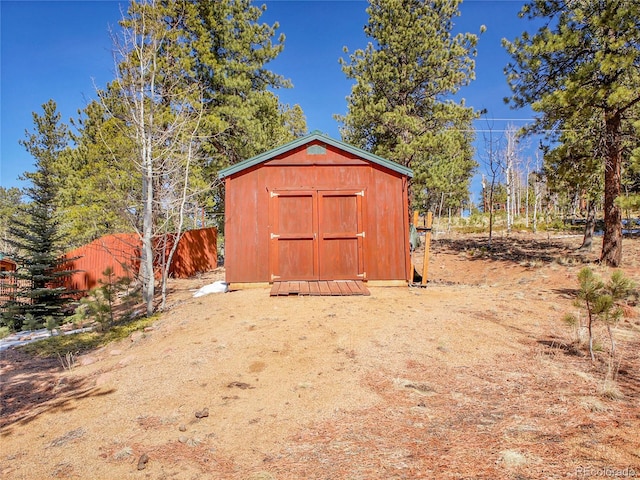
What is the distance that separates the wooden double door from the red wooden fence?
6.12m

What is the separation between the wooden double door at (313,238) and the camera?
369 inches

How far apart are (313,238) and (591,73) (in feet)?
29.9

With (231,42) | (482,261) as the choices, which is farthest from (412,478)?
(231,42)

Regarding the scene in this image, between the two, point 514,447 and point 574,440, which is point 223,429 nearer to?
point 514,447

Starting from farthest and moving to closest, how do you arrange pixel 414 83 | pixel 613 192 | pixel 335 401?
pixel 414 83
pixel 613 192
pixel 335 401

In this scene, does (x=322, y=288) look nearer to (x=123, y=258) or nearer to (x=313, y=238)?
(x=313, y=238)

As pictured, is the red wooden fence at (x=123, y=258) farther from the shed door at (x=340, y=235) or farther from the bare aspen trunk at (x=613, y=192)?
the bare aspen trunk at (x=613, y=192)

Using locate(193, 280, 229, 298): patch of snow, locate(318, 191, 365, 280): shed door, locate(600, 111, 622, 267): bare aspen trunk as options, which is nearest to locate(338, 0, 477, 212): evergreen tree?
locate(600, 111, 622, 267): bare aspen trunk

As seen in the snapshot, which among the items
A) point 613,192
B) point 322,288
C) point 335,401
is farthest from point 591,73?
point 335,401

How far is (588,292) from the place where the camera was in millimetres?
4535

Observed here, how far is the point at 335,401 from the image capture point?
145 inches

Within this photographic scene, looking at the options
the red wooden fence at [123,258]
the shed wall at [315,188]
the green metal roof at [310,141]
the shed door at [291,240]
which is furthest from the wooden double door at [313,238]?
the red wooden fence at [123,258]

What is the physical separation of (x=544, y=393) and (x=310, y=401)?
2332 millimetres

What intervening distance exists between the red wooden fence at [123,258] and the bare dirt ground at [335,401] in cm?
703
